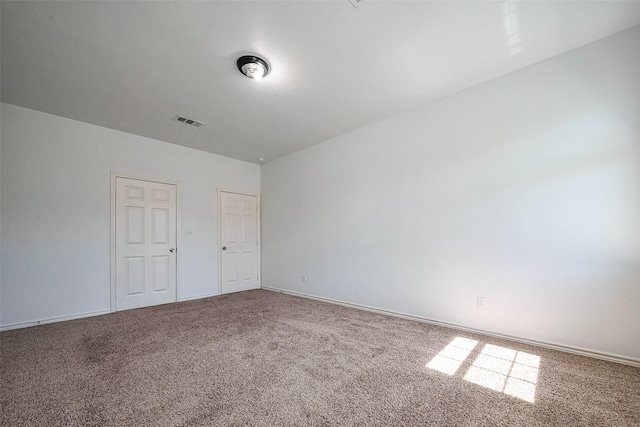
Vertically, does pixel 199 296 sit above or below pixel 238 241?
below

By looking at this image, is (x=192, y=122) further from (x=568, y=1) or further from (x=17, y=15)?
(x=568, y=1)

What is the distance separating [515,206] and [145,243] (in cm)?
499

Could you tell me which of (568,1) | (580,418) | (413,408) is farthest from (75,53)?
(580,418)

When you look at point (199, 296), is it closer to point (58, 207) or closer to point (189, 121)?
point (58, 207)

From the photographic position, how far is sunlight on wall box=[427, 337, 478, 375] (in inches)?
82.4

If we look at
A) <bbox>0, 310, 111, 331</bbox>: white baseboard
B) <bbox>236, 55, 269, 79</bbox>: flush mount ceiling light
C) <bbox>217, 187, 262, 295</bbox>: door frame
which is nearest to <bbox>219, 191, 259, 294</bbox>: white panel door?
<bbox>217, 187, 262, 295</bbox>: door frame

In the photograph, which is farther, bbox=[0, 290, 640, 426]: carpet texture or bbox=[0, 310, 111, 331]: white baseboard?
bbox=[0, 310, 111, 331]: white baseboard

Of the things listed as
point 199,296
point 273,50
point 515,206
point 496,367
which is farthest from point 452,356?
point 199,296

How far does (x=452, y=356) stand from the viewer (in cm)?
229

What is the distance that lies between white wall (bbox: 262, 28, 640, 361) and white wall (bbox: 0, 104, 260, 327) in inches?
135

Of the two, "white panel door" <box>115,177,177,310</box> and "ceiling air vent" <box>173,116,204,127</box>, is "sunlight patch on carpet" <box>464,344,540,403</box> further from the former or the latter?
"white panel door" <box>115,177,177,310</box>

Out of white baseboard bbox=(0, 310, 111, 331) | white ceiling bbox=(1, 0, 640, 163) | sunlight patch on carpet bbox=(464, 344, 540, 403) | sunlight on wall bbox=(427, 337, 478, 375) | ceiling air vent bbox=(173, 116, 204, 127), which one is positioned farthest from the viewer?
ceiling air vent bbox=(173, 116, 204, 127)

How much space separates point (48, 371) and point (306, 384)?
209 centimetres

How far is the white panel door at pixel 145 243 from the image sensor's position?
154 inches
